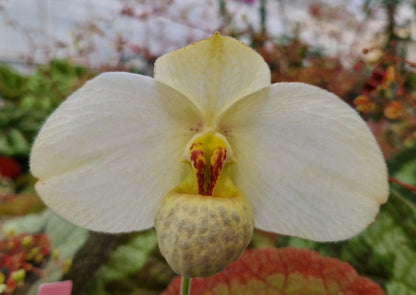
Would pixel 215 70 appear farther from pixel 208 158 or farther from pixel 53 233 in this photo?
pixel 53 233

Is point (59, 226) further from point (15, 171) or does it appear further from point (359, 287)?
point (15, 171)

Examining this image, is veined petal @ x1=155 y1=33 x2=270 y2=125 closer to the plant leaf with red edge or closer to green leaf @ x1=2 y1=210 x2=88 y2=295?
the plant leaf with red edge

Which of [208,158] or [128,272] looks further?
[128,272]

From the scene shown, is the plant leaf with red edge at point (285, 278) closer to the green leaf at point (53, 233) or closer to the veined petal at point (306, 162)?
the veined petal at point (306, 162)

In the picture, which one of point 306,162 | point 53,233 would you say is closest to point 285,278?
point 306,162

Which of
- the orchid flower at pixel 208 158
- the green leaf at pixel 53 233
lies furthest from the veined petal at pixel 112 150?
the green leaf at pixel 53 233
